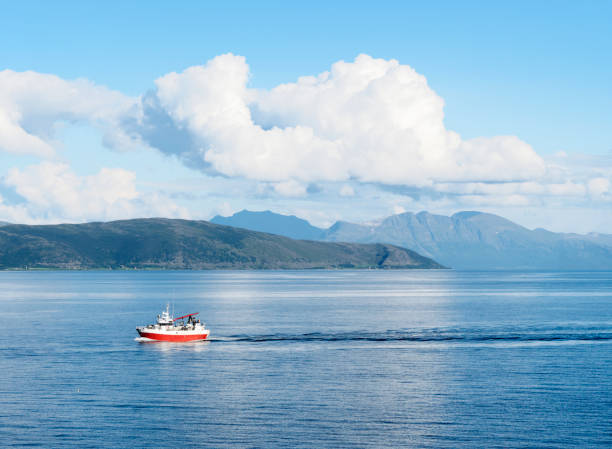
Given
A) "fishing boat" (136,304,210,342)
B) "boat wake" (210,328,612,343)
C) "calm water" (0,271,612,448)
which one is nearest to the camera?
"calm water" (0,271,612,448)

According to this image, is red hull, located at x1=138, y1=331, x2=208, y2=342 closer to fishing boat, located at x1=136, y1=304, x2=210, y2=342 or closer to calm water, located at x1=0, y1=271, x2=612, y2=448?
fishing boat, located at x1=136, y1=304, x2=210, y2=342

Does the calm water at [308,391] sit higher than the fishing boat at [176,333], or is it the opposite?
the fishing boat at [176,333]

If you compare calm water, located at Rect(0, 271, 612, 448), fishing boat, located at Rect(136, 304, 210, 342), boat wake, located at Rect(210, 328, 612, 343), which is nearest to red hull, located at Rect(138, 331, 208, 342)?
fishing boat, located at Rect(136, 304, 210, 342)

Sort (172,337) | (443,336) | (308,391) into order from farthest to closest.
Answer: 1. (443,336)
2. (172,337)
3. (308,391)

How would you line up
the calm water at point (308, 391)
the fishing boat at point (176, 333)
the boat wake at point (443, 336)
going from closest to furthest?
the calm water at point (308, 391)
the fishing boat at point (176, 333)
the boat wake at point (443, 336)

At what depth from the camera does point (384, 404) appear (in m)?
90.6

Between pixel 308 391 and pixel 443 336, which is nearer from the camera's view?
pixel 308 391

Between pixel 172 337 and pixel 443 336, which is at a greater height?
pixel 172 337

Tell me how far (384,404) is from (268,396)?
15.7 metres

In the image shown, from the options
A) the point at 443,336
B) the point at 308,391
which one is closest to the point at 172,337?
the point at 443,336

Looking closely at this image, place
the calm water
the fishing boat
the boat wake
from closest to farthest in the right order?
the calm water < the fishing boat < the boat wake

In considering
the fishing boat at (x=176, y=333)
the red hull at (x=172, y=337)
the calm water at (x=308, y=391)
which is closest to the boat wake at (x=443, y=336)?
the calm water at (x=308, y=391)

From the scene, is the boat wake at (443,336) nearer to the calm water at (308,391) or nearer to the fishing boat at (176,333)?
the calm water at (308,391)

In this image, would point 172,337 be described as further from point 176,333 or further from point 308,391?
point 308,391
